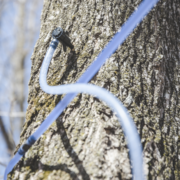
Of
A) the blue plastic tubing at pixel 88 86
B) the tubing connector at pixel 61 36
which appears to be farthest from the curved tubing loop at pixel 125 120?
the tubing connector at pixel 61 36

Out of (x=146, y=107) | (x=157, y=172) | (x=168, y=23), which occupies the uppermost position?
(x=168, y=23)

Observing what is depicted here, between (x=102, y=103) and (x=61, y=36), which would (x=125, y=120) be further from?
(x=61, y=36)

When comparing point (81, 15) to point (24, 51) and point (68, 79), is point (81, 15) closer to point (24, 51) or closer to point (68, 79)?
point (68, 79)

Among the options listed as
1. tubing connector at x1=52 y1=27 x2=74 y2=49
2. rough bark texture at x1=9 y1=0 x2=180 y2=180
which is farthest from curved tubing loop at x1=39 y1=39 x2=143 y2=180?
tubing connector at x1=52 y1=27 x2=74 y2=49

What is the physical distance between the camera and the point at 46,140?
714 mm

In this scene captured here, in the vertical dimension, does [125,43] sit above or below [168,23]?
below

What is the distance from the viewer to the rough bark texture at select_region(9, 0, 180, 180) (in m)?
0.65

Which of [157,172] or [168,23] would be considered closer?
[157,172]

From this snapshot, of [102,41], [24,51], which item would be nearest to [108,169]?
[102,41]

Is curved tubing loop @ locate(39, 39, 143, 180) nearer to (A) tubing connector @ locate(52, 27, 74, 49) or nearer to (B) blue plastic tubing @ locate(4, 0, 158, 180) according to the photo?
(B) blue plastic tubing @ locate(4, 0, 158, 180)

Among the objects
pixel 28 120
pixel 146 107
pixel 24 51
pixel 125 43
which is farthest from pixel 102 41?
pixel 24 51

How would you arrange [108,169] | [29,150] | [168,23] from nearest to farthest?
1. [108,169]
2. [29,150]
3. [168,23]

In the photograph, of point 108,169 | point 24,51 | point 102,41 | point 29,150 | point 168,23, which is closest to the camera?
point 108,169

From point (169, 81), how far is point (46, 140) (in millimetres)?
600
